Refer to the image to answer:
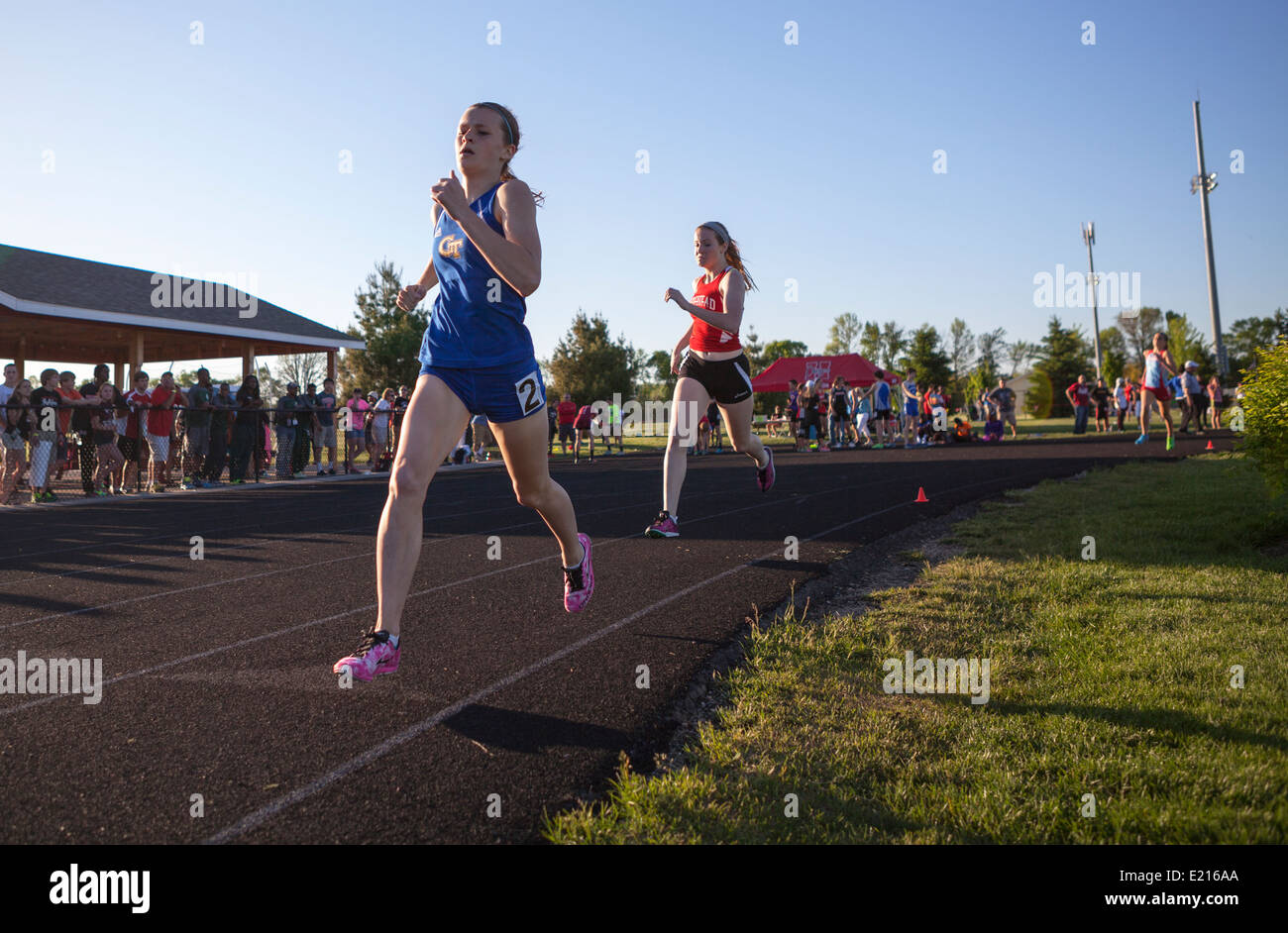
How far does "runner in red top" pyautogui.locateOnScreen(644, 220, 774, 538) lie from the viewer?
254 inches

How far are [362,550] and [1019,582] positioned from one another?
17.6 ft

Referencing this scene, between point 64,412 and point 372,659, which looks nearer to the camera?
point 372,659

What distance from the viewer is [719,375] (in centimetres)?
659

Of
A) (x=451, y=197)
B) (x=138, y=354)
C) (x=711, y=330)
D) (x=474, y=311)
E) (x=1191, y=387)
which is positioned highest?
(x=138, y=354)

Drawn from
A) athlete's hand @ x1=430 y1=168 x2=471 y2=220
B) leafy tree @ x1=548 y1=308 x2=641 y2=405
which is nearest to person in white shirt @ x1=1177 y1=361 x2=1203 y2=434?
athlete's hand @ x1=430 y1=168 x2=471 y2=220

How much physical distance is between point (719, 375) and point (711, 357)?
0.16 m

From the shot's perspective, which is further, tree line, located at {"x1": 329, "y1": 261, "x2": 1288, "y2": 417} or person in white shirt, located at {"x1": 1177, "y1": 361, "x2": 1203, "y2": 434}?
tree line, located at {"x1": 329, "y1": 261, "x2": 1288, "y2": 417}

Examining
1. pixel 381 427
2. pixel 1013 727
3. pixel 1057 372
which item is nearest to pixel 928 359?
pixel 1057 372

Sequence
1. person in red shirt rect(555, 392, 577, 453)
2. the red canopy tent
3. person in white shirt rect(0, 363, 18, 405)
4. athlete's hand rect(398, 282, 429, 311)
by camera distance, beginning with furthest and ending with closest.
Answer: the red canopy tent, person in red shirt rect(555, 392, 577, 453), person in white shirt rect(0, 363, 18, 405), athlete's hand rect(398, 282, 429, 311)

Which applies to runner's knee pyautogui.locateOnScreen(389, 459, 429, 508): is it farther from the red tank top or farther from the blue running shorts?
the red tank top

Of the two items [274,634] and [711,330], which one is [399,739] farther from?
[711,330]

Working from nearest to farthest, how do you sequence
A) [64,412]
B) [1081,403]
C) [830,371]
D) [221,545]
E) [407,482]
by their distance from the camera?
1. [407,482]
2. [221,545]
3. [64,412]
4. [1081,403]
5. [830,371]

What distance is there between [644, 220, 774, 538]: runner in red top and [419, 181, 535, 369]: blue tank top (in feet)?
9.91

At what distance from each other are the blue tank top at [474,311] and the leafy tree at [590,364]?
48.9 metres
